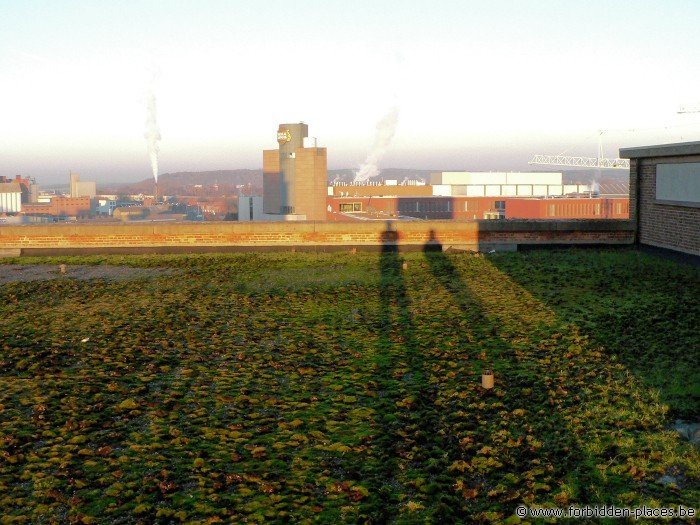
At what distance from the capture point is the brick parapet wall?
22891mm

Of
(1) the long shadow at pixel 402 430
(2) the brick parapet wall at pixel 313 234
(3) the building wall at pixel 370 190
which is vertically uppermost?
(3) the building wall at pixel 370 190

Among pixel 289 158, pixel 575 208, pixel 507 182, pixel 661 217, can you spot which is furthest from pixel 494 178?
pixel 661 217

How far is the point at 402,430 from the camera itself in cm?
651

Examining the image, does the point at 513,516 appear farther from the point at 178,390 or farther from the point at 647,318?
the point at 647,318

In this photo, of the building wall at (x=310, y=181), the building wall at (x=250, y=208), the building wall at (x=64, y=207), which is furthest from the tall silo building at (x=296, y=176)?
the building wall at (x=64, y=207)

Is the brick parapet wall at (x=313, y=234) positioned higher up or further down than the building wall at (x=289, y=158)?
further down

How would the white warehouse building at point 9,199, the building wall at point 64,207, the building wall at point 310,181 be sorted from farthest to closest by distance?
the white warehouse building at point 9,199 → the building wall at point 64,207 → the building wall at point 310,181

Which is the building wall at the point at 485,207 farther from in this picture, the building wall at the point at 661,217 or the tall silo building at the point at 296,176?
the building wall at the point at 661,217

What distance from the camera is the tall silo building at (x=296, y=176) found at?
280 ft

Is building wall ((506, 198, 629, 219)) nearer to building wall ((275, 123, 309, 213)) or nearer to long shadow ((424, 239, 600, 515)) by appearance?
building wall ((275, 123, 309, 213))

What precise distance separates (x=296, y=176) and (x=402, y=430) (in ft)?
267

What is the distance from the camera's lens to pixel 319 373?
8.49 metres

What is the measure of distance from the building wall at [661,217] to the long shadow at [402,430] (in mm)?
11586

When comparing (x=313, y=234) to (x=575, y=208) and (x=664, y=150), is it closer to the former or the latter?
(x=664, y=150)
